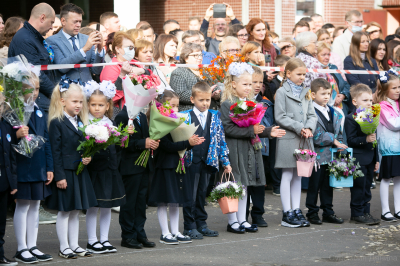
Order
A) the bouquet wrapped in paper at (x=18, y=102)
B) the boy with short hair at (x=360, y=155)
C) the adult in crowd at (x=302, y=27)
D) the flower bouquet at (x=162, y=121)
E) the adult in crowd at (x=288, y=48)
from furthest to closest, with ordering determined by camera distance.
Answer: the adult in crowd at (x=302, y=27), the adult in crowd at (x=288, y=48), the boy with short hair at (x=360, y=155), the flower bouquet at (x=162, y=121), the bouquet wrapped in paper at (x=18, y=102)

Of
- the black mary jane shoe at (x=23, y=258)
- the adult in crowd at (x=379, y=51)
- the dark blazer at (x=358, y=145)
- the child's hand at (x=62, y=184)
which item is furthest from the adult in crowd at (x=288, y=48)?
the black mary jane shoe at (x=23, y=258)

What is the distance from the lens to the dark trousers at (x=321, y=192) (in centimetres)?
819

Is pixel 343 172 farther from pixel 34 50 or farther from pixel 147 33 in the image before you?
pixel 147 33

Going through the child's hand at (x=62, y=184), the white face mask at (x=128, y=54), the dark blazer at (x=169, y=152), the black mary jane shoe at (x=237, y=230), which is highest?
the white face mask at (x=128, y=54)

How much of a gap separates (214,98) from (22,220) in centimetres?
368

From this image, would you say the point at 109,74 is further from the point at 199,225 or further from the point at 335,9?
the point at 335,9

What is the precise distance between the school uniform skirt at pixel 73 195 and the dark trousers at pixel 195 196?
1211 mm

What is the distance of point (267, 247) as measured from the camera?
677 centimetres

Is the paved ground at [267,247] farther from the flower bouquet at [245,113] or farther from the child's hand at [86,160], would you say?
the flower bouquet at [245,113]

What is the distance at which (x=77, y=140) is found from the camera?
6.21 m

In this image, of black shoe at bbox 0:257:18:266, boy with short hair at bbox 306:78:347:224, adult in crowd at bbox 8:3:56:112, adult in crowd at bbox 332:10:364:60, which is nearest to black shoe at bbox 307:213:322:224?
boy with short hair at bbox 306:78:347:224

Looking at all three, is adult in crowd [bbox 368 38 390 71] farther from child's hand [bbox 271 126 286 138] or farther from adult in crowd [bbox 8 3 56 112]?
adult in crowd [bbox 8 3 56 112]

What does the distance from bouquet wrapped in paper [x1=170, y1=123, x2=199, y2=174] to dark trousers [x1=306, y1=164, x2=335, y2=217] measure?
2.23 m

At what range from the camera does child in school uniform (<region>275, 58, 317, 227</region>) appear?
791 cm
